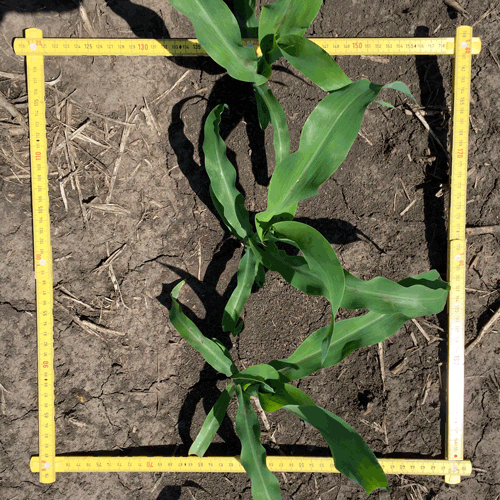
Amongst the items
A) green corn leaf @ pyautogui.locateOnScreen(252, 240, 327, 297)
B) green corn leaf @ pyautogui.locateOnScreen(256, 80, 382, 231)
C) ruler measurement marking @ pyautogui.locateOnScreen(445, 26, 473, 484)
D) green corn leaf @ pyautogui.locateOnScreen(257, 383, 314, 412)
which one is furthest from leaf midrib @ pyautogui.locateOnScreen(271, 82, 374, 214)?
ruler measurement marking @ pyautogui.locateOnScreen(445, 26, 473, 484)

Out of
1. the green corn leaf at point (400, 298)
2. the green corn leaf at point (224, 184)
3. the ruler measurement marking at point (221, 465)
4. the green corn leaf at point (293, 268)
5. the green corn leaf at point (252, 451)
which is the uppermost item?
the green corn leaf at point (224, 184)

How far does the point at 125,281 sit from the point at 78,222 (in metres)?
0.28

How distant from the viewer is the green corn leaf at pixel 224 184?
4.78 ft

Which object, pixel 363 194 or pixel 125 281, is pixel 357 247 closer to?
pixel 363 194

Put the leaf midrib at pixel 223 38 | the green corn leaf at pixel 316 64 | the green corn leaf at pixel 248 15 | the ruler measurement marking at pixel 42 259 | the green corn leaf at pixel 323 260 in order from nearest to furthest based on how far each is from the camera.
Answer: the green corn leaf at pixel 323 260 < the green corn leaf at pixel 316 64 < the leaf midrib at pixel 223 38 < the green corn leaf at pixel 248 15 < the ruler measurement marking at pixel 42 259

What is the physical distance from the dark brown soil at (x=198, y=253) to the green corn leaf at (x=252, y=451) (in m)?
0.22

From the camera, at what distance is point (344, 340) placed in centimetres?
136

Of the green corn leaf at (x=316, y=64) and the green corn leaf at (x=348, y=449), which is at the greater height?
the green corn leaf at (x=316, y=64)

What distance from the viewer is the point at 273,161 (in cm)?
165

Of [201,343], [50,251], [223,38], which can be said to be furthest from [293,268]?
[50,251]

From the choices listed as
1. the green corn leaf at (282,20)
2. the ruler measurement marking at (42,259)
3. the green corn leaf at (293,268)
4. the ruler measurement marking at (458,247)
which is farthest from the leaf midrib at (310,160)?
the ruler measurement marking at (42,259)

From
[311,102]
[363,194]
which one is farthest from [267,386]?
[311,102]

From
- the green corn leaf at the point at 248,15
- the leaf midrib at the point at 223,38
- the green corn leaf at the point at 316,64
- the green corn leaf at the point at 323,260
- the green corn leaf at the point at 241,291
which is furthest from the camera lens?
the green corn leaf at the point at 241,291

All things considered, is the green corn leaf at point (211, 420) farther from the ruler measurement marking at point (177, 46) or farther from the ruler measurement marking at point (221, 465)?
the ruler measurement marking at point (177, 46)
